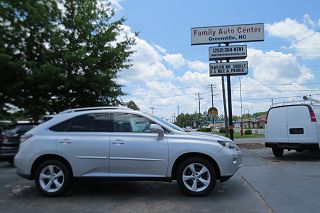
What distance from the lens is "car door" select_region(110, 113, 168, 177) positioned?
25.1 feet

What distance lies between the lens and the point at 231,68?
2059 centimetres

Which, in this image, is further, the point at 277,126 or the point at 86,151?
the point at 277,126

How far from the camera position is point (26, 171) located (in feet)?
25.8

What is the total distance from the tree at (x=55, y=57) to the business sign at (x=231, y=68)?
503 cm

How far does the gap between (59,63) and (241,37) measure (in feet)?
31.8

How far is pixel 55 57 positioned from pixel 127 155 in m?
13.1

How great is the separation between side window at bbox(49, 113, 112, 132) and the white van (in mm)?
7923

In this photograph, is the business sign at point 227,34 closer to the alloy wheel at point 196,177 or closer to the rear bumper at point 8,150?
the rear bumper at point 8,150

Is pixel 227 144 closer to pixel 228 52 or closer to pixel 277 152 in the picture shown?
pixel 277 152

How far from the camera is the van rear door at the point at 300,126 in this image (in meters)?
13.2

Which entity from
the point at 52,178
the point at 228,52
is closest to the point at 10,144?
the point at 52,178

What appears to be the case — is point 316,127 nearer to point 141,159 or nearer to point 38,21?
point 141,159

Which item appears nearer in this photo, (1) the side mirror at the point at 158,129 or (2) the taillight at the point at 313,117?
(1) the side mirror at the point at 158,129

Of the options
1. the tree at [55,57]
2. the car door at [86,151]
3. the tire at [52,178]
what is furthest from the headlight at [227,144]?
the tree at [55,57]
